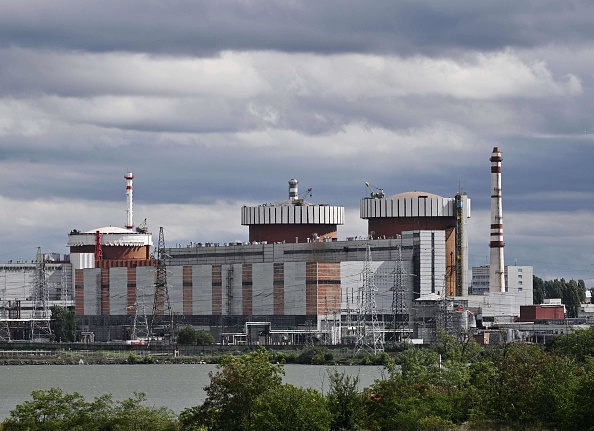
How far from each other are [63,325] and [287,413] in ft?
330

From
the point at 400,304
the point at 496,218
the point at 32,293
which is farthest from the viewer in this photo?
the point at 32,293

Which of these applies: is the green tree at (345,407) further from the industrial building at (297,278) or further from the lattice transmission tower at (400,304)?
the lattice transmission tower at (400,304)

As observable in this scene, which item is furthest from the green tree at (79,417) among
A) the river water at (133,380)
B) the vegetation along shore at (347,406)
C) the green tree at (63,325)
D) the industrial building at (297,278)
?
the green tree at (63,325)

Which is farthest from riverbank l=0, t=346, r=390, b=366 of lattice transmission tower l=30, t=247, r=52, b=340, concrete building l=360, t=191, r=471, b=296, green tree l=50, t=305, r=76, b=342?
concrete building l=360, t=191, r=471, b=296

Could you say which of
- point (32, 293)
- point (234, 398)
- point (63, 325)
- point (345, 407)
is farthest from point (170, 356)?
point (234, 398)

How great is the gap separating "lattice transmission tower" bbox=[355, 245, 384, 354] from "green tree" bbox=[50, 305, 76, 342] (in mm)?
31198

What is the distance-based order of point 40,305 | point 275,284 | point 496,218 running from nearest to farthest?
point 496,218
point 275,284
point 40,305

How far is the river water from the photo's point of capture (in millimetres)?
68625

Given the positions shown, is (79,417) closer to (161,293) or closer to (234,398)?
(234,398)

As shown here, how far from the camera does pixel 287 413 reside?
40.0 metres

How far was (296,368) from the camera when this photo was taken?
318 feet

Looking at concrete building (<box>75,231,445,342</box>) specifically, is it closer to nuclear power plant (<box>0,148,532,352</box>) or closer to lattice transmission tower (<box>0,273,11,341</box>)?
nuclear power plant (<box>0,148,532,352</box>)

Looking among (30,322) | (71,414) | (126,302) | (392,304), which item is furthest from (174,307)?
(71,414)

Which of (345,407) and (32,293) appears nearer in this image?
(345,407)
